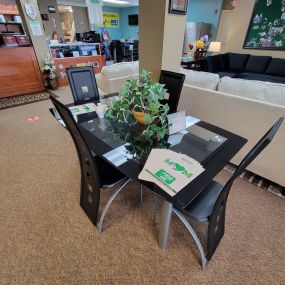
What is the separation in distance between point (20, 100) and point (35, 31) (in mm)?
1540

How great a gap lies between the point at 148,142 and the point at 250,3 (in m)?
5.38

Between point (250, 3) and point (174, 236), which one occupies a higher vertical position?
point (250, 3)

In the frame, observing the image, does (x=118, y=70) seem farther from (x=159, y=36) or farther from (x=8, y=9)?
(x=8, y=9)

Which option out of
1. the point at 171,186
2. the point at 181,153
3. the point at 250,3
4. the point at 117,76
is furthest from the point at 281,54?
the point at 171,186

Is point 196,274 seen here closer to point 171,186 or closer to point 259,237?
point 259,237

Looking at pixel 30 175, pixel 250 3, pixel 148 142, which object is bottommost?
pixel 30 175

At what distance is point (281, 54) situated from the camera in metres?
4.30

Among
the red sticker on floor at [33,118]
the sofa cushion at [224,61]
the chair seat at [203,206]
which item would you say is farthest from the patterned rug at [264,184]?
the sofa cushion at [224,61]

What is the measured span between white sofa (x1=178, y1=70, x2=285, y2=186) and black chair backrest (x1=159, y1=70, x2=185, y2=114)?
1.08 feet

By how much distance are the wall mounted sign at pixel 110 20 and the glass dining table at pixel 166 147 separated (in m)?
10.8

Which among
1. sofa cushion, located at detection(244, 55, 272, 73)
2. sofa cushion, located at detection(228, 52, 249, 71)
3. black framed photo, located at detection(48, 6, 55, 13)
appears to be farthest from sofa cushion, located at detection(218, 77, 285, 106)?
black framed photo, located at detection(48, 6, 55, 13)

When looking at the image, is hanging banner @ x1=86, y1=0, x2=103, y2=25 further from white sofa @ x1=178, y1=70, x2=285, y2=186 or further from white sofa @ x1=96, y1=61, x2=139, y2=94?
white sofa @ x1=178, y1=70, x2=285, y2=186

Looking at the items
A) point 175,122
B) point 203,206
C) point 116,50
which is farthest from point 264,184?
point 116,50

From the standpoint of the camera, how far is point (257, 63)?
4.43 metres
